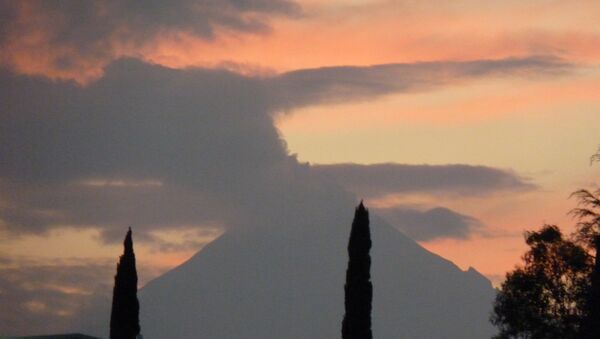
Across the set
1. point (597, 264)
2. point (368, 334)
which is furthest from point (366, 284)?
point (597, 264)

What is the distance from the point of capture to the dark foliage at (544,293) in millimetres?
113188

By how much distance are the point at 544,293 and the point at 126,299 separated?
3536 centimetres

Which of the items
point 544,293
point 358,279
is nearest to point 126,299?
point 358,279

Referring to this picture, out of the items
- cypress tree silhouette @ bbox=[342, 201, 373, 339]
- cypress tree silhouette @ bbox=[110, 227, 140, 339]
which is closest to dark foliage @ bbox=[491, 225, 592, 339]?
cypress tree silhouette @ bbox=[342, 201, 373, 339]

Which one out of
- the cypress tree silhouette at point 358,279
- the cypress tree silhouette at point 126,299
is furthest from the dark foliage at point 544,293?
the cypress tree silhouette at point 126,299

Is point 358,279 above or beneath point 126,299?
above

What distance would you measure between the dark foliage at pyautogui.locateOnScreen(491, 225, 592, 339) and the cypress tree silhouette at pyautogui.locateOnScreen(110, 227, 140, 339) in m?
33.0

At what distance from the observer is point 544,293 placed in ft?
380

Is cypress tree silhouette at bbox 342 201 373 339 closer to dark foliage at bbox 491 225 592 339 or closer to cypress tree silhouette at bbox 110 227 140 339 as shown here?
cypress tree silhouette at bbox 110 227 140 339

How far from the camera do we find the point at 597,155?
90.9 m

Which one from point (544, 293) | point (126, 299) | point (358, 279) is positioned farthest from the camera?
point (544, 293)

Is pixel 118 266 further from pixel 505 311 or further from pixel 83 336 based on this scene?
pixel 505 311

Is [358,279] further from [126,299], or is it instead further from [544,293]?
[544,293]

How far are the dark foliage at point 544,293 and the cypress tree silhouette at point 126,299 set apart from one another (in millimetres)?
33020
